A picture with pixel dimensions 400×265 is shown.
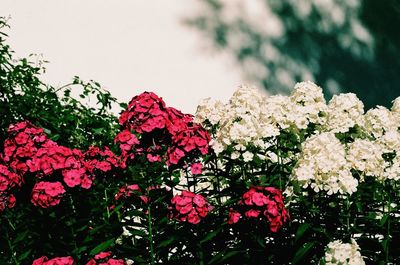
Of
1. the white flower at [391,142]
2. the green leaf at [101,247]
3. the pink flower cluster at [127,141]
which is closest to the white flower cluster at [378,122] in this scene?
the white flower at [391,142]

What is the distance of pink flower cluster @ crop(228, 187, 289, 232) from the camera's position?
388 centimetres

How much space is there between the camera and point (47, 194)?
409cm

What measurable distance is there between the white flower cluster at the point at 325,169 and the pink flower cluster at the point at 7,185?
2.50m

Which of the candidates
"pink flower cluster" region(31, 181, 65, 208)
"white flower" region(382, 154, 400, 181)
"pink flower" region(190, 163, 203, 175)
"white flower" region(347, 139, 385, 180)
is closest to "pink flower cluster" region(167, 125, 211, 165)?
"pink flower" region(190, 163, 203, 175)

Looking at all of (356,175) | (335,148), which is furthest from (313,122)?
(335,148)

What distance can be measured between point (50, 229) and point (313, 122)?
9.65ft

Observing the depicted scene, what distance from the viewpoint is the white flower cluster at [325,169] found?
417cm

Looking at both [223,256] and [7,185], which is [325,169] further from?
[7,185]

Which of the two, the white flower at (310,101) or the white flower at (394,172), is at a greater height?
the white flower at (310,101)

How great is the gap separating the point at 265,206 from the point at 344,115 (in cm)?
190

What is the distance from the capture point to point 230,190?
4730 millimetres

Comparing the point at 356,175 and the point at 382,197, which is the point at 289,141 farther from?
the point at 382,197

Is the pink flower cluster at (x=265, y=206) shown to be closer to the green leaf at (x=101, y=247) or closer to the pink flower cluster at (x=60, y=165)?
the green leaf at (x=101, y=247)

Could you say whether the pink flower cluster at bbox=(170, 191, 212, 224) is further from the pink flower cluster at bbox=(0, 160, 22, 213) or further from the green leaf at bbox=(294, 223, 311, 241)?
the pink flower cluster at bbox=(0, 160, 22, 213)
